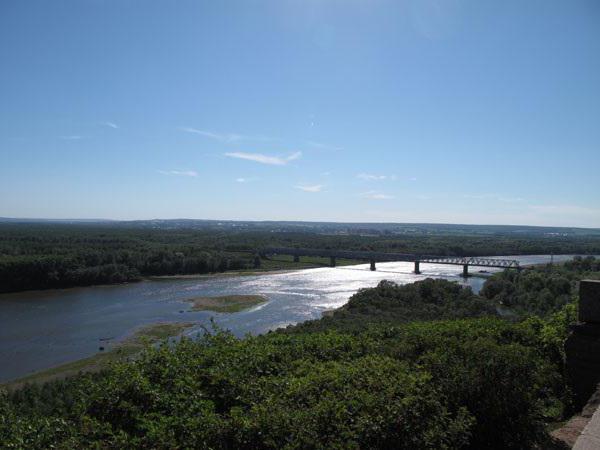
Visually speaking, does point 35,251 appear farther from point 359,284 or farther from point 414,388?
point 414,388

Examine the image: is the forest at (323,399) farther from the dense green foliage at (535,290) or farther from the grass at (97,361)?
the dense green foliage at (535,290)

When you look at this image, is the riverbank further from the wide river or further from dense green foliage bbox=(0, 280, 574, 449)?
dense green foliage bbox=(0, 280, 574, 449)

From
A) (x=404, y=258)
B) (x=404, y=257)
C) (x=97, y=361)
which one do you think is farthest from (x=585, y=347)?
Result: (x=404, y=258)

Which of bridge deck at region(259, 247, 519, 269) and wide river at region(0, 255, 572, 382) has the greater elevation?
bridge deck at region(259, 247, 519, 269)

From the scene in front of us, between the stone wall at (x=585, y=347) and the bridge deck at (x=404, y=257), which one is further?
the bridge deck at (x=404, y=257)

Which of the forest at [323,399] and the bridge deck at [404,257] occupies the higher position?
the forest at [323,399]

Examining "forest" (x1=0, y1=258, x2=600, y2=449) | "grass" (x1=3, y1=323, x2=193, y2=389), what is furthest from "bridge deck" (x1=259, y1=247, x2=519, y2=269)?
"forest" (x1=0, y1=258, x2=600, y2=449)

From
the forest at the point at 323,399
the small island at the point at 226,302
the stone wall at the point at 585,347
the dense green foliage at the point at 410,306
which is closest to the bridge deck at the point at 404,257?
the dense green foliage at the point at 410,306
